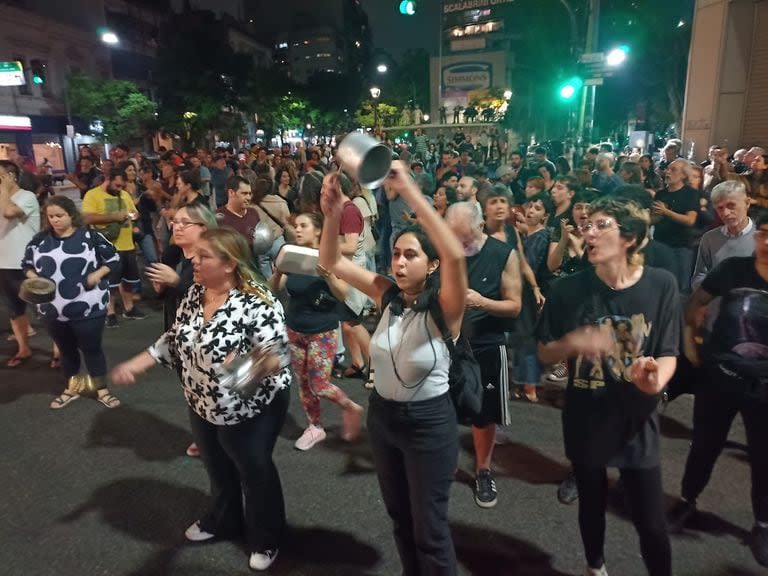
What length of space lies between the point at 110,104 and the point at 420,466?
3140 cm

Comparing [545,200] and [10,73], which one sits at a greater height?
[10,73]

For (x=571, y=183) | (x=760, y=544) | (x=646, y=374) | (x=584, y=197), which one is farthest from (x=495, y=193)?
(x=760, y=544)

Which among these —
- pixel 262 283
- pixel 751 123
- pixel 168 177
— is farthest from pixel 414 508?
pixel 751 123

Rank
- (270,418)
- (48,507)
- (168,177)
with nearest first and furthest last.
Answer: (270,418)
(48,507)
(168,177)

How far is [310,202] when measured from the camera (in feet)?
15.8

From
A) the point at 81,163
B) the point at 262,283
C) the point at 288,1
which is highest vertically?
the point at 288,1

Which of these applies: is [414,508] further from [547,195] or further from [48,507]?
[547,195]

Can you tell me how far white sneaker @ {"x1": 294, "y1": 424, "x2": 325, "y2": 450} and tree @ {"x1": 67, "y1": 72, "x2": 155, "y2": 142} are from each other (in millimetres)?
28639

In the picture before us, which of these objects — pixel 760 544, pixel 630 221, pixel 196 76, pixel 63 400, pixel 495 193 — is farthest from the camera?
pixel 196 76

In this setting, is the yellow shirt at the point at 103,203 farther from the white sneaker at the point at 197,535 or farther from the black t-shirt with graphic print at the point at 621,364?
the black t-shirt with graphic print at the point at 621,364

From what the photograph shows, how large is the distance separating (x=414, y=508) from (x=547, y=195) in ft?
12.4

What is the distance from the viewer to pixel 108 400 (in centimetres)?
511

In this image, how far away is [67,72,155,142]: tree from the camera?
27.9 meters

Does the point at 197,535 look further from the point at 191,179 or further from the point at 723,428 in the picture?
the point at 191,179
